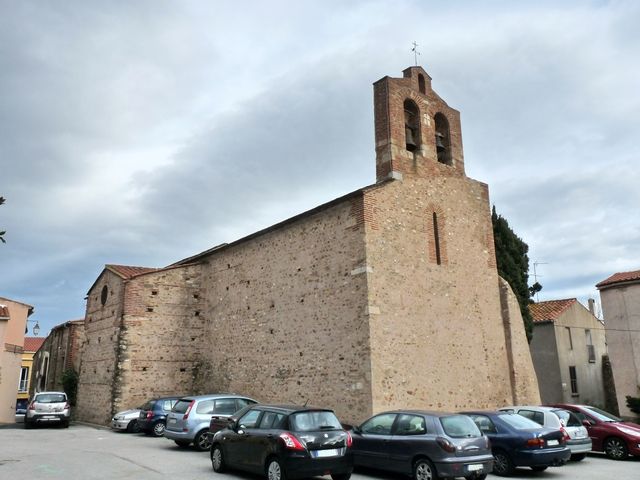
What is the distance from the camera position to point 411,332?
14.7 metres

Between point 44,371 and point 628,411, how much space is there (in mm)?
Result: 32486

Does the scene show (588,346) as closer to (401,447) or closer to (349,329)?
(349,329)

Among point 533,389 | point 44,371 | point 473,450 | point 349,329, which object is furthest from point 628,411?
point 44,371

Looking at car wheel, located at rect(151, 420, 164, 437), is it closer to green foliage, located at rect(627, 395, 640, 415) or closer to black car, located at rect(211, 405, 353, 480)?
black car, located at rect(211, 405, 353, 480)

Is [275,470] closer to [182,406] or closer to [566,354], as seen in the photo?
[182,406]

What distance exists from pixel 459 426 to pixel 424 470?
37.2 inches

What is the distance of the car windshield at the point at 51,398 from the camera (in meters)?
19.5

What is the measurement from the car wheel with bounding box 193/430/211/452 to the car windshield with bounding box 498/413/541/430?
6.62 m

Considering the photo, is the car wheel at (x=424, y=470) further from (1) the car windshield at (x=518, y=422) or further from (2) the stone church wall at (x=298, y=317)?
(2) the stone church wall at (x=298, y=317)

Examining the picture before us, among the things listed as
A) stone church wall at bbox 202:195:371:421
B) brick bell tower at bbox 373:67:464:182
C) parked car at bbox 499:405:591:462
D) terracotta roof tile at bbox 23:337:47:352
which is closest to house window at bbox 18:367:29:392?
terracotta roof tile at bbox 23:337:47:352

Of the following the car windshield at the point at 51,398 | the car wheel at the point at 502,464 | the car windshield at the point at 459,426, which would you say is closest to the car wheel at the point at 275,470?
the car windshield at the point at 459,426

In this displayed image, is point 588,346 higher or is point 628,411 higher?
point 588,346

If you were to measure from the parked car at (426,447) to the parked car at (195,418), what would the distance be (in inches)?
171

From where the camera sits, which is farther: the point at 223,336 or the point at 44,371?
the point at 44,371
